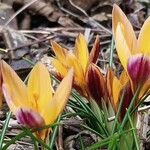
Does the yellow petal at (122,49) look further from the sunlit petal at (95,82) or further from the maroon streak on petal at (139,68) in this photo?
the sunlit petal at (95,82)

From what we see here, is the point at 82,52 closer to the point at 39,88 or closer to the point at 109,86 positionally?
the point at 109,86

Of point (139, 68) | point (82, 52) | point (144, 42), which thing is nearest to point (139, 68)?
point (139, 68)

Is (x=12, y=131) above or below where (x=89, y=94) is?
below

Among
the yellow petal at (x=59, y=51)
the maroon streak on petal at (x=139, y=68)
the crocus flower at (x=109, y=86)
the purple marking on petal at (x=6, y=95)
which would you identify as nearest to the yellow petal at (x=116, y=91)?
the crocus flower at (x=109, y=86)

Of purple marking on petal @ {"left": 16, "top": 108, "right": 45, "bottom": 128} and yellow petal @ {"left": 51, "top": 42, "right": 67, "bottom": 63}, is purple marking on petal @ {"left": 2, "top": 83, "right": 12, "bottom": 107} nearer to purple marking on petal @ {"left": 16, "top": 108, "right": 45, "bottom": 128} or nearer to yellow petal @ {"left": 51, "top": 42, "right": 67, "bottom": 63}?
purple marking on petal @ {"left": 16, "top": 108, "right": 45, "bottom": 128}

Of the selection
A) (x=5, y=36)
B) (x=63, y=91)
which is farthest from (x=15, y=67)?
(x=63, y=91)

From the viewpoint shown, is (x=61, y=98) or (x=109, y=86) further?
(x=109, y=86)

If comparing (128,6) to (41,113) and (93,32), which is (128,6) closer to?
(93,32)
